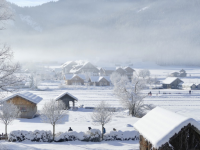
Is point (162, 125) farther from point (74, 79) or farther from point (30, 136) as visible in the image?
point (74, 79)

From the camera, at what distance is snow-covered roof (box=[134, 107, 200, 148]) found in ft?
32.1

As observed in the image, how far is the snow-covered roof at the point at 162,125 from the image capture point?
979 cm

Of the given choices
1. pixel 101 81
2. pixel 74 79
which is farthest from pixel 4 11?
pixel 74 79

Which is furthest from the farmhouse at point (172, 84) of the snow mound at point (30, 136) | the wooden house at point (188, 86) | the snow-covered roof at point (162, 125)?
the snow-covered roof at point (162, 125)

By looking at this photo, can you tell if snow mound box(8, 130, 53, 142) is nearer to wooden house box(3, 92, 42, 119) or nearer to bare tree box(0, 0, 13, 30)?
wooden house box(3, 92, 42, 119)

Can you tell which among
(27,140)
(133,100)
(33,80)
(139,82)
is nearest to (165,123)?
(27,140)

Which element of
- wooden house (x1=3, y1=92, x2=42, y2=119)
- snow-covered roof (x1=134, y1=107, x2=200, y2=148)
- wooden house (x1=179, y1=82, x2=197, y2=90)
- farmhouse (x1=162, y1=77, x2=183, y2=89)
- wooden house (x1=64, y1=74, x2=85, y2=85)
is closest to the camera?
snow-covered roof (x1=134, y1=107, x2=200, y2=148)

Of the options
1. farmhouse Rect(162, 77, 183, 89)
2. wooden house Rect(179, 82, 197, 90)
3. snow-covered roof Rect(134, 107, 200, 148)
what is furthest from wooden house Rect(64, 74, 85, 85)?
snow-covered roof Rect(134, 107, 200, 148)

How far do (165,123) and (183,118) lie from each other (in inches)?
39.6

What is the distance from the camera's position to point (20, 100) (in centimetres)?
2988

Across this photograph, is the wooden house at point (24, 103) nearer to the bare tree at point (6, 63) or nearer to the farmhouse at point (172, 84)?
the bare tree at point (6, 63)

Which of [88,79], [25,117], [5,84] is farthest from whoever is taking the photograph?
[88,79]

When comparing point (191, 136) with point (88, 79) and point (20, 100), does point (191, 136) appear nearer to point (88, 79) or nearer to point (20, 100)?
point (20, 100)

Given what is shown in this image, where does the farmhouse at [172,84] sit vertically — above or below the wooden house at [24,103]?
above
